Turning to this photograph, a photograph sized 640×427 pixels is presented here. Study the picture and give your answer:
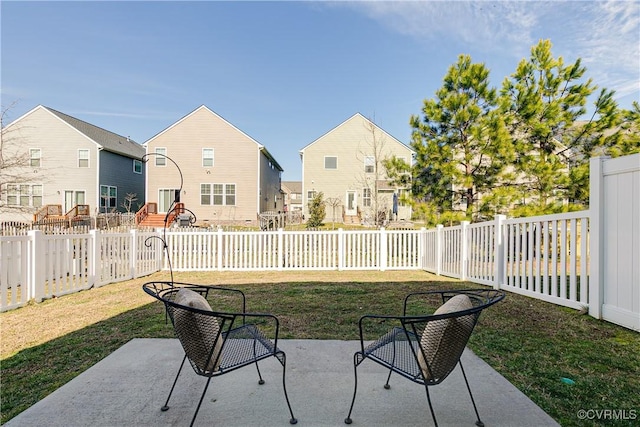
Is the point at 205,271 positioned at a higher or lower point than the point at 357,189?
lower

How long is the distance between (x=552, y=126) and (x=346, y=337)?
9.63 metres

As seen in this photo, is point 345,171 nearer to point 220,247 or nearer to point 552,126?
point 552,126

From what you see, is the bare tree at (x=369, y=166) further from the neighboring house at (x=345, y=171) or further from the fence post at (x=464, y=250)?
the fence post at (x=464, y=250)

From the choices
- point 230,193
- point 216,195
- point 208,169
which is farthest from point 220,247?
point 208,169

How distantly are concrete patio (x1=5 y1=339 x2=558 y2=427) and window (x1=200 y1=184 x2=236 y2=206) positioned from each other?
18.7 meters

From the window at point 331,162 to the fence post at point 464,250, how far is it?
16.8 m

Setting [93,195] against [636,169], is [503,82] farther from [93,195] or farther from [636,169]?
[93,195]

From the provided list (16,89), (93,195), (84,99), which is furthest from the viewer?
(93,195)

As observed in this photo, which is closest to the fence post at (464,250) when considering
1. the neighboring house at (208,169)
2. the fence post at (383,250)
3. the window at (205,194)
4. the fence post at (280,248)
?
the fence post at (383,250)

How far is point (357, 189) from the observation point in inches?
901

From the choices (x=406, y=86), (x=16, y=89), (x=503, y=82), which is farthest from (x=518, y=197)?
(x=16, y=89)

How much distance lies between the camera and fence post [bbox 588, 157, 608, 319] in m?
3.58

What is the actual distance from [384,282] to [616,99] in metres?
8.50

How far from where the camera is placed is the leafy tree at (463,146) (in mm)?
9109
